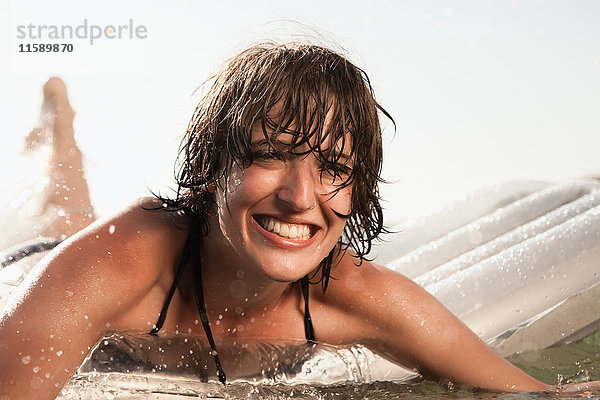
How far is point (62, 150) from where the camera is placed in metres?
2.08

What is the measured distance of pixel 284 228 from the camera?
3.34 ft

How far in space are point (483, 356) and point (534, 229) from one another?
977mm

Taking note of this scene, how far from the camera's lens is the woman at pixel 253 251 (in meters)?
0.99

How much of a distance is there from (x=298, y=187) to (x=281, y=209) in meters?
0.04

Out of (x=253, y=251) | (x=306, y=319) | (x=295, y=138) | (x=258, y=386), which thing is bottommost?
(x=258, y=386)

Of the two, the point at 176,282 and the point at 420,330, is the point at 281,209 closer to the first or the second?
the point at 176,282

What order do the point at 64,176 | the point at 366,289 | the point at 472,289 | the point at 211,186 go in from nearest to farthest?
the point at 211,186 → the point at 366,289 → the point at 472,289 → the point at 64,176

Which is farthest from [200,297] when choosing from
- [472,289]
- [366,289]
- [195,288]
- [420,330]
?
[472,289]

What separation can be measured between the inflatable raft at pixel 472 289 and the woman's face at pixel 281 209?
300 mm

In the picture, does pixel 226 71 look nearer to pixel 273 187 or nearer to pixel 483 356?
pixel 273 187

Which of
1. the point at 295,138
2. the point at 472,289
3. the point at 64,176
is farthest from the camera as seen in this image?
the point at 64,176

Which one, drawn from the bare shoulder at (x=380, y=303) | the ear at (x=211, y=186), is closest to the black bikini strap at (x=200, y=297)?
the ear at (x=211, y=186)

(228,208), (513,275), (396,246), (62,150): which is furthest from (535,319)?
(62,150)

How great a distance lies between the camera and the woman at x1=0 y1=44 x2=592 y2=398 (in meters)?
0.99
